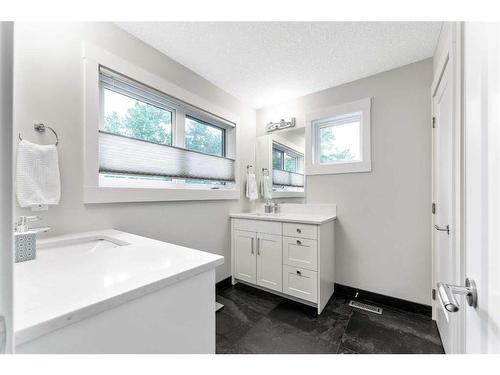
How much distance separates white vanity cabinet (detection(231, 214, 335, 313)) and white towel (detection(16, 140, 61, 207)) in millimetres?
1538

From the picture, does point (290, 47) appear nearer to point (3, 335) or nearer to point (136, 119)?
point (136, 119)

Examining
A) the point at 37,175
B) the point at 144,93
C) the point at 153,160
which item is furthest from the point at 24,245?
the point at 144,93

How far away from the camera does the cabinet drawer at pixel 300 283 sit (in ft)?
5.78

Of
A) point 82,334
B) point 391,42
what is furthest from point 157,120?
point 391,42

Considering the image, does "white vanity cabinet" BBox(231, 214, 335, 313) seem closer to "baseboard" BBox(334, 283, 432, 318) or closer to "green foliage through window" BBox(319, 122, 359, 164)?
"baseboard" BBox(334, 283, 432, 318)

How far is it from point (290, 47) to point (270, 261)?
192 centimetres

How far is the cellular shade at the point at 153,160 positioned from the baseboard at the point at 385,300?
69.2 inches

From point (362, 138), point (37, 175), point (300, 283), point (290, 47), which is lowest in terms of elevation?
point (300, 283)

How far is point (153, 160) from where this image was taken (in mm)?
1645

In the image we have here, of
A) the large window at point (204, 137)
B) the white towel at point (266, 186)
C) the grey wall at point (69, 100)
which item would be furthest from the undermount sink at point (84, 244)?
the white towel at point (266, 186)

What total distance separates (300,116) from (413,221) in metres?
1.57

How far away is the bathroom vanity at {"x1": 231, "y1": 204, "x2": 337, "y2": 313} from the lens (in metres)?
1.77

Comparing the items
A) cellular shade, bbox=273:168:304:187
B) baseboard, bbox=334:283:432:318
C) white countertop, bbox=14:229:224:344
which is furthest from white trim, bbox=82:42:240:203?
baseboard, bbox=334:283:432:318

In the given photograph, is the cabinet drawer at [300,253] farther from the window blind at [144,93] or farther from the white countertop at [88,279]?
the window blind at [144,93]
